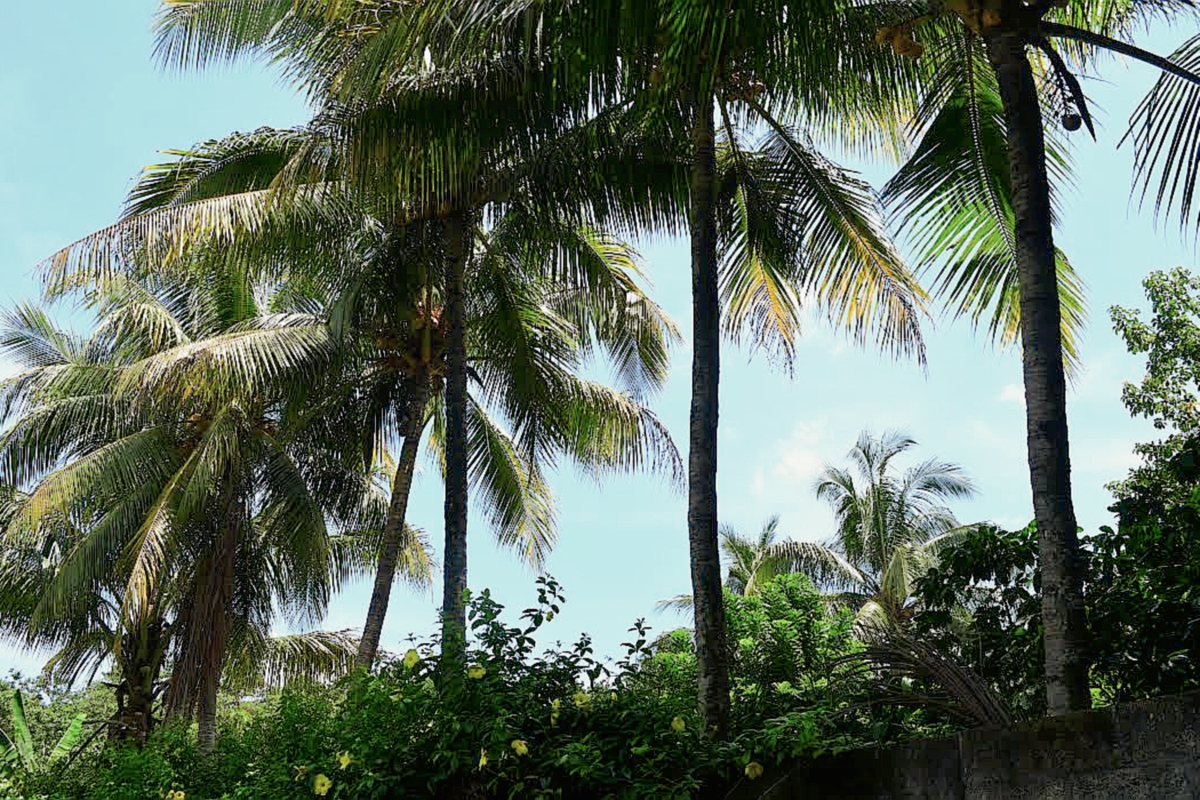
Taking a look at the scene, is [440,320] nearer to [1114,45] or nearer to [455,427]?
[455,427]

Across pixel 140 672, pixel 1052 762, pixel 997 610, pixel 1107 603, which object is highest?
pixel 140 672

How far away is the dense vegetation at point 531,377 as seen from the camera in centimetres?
630

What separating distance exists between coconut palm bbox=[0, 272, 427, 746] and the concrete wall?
34.4 ft

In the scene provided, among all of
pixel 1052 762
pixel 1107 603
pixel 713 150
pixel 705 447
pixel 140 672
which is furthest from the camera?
pixel 140 672

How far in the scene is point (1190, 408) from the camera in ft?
55.0

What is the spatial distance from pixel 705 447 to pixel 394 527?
26.0ft

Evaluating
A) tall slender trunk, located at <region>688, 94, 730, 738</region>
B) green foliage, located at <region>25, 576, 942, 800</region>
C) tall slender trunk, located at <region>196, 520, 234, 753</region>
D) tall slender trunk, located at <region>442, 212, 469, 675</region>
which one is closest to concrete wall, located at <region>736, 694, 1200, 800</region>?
green foliage, located at <region>25, 576, 942, 800</region>

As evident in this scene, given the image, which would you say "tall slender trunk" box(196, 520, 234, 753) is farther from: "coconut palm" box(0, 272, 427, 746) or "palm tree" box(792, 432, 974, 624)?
"palm tree" box(792, 432, 974, 624)

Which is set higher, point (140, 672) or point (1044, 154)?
point (1044, 154)

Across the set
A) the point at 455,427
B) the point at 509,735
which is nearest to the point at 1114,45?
the point at 509,735

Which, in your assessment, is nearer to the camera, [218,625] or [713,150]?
[713,150]

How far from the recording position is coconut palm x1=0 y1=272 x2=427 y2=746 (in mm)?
15227

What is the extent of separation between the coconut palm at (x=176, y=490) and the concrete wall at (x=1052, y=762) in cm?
1048

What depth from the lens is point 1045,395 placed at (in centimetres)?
588
